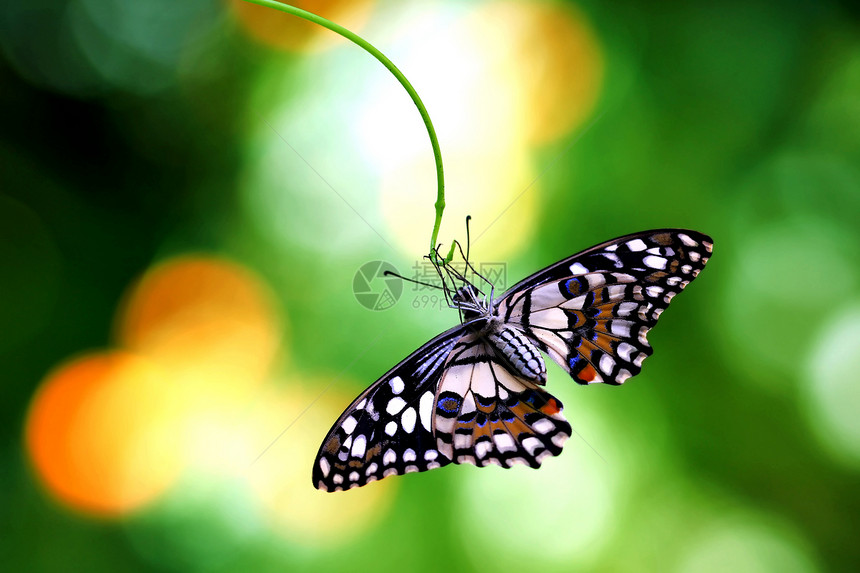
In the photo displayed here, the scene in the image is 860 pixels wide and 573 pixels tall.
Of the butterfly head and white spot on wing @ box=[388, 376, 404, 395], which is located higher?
the butterfly head

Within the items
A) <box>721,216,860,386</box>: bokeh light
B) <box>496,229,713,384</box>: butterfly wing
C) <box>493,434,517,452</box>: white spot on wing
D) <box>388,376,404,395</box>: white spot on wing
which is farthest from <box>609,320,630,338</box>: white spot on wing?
<box>721,216,860,386</box>: bokeh light

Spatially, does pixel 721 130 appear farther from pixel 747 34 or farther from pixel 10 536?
pixel 10 536

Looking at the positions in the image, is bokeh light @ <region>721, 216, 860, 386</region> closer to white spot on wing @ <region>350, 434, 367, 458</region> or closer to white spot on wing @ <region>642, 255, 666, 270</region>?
white spot on wing @ <region>642, 255, 666, 270</region>

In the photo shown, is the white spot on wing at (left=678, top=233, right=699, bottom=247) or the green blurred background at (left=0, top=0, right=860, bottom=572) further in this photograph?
the green blurred background at (left=0, top=0, right=860, bottom=572)

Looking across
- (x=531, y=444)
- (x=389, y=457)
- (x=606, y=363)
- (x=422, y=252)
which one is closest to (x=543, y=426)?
(x=531, y=444)

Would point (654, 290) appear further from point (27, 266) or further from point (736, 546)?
point (27, 266)
